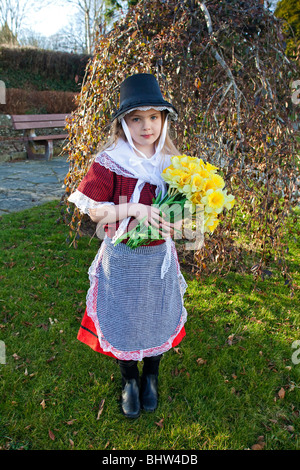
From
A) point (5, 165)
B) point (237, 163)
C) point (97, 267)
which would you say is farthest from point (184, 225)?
point (5, 165)

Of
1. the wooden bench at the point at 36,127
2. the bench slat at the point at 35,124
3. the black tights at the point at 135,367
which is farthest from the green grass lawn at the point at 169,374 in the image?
the wooden bench at the point at 36,127

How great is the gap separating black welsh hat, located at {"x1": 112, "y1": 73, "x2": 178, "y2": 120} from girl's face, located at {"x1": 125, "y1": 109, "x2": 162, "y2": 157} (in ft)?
0.17

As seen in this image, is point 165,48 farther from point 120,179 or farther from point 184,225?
point 184,225

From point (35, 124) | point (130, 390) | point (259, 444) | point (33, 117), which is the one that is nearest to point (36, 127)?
point (35, 124)

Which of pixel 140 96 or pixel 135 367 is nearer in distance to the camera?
pixel 140 96

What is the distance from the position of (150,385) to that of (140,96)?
1432mm

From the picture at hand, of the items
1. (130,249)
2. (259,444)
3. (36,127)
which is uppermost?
(36,127)

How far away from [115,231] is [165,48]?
4.47ft

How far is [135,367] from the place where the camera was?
5.70ft

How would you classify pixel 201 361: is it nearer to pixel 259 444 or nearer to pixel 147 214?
pixel 259 444

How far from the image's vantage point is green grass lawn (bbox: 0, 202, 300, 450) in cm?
162

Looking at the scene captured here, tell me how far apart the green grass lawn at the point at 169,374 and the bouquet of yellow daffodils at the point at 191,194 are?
972mm

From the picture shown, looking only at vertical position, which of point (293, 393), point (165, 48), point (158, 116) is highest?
point (165, 48)

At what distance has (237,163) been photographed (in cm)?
224
